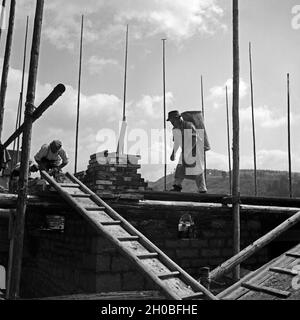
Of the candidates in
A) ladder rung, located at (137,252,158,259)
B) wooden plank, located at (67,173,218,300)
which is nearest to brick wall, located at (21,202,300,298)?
wooden plank, located at (67,173,218,300)

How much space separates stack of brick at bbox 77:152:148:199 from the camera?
8633 mm

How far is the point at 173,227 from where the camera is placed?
643cm

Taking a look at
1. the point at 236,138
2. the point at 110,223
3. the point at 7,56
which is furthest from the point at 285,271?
the point at 7,56

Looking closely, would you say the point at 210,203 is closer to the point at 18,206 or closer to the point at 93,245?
the point at 93,245

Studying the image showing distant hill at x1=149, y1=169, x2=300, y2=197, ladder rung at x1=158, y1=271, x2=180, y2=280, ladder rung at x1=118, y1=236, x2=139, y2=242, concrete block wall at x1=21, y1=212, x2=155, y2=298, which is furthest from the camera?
distant hill at x1=149, y1=169, x2=300, y2=197

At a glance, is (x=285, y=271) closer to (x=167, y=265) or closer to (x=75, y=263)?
(x=167, y=265)

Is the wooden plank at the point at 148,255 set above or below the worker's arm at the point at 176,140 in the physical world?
below

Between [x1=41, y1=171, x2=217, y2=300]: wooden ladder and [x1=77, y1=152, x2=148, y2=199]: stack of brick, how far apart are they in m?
3.07

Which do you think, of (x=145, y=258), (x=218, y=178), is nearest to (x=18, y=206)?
(x=145, y=258)

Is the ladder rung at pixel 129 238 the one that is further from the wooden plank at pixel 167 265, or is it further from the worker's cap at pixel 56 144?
the worker's cap at pixel 56 144

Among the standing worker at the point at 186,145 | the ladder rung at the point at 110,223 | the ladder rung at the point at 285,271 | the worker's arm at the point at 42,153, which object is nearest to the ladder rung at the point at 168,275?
the ladder rung at the point at 110,223

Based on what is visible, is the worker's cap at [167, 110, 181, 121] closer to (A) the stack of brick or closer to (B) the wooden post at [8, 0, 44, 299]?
(A) the stack of brick

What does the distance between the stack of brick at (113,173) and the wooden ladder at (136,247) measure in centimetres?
307

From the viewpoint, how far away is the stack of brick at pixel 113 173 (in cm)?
863
